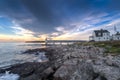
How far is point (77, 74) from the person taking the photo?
10.7 metres

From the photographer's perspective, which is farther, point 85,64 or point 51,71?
point 51,71

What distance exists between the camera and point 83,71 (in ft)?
36.5

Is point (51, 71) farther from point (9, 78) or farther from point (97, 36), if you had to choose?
point (97, 36)

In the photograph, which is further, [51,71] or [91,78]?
[51,71]

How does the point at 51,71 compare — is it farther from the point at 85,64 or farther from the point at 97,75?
the point at 97,75

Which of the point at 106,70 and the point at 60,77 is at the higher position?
the point at 106,70

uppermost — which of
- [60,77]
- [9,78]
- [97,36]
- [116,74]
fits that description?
[97,36]

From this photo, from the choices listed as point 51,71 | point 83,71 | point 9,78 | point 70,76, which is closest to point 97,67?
point 83,71

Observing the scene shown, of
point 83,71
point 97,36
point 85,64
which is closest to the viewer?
point 83,71

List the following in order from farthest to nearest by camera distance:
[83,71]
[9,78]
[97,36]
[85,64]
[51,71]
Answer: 1. [97,36]
2. [9,78]
3. [51,71]
4. [85,64]
5. [83,71]

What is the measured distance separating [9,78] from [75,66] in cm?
845

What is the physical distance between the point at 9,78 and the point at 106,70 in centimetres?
1144

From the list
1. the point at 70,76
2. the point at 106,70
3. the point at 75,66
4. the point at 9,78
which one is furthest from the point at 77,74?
the point at 9,78

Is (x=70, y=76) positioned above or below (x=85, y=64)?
below
